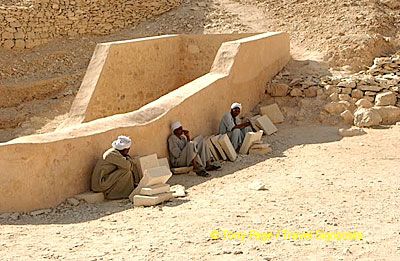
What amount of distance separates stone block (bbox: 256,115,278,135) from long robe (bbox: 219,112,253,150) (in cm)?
71

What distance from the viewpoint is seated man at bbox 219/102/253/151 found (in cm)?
995

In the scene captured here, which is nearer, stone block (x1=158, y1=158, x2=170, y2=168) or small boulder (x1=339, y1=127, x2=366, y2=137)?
stone block (x1=158, y1=158, x2=170, y2=168)

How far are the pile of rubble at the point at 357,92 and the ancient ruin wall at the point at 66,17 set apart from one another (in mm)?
6994

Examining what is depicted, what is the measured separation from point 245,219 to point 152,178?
1414 mm

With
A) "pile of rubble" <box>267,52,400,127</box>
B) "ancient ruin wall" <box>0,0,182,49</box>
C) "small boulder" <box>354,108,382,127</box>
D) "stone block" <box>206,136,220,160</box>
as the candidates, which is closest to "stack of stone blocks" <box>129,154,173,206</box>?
"stone block" <box>206,136,220,160</box>

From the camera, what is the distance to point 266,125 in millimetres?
11016

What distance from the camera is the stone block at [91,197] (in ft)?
23.9

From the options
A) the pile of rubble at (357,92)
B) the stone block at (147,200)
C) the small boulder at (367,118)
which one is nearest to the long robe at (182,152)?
the stone block at (147,200)

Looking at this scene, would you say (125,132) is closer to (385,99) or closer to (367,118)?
(367,118)

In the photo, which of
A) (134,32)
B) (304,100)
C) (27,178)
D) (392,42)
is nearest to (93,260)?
(27,178)

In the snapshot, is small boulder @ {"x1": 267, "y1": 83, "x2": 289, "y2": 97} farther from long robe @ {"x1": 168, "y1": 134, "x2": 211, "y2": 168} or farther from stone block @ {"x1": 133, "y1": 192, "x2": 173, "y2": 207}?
stone block @ {"x1": 133, "y1": 192, "x2": 173, "y2": 207}

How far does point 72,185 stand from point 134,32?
1114cm

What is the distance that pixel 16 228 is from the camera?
246 inches

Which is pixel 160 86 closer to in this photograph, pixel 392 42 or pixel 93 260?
pixel 392 42
